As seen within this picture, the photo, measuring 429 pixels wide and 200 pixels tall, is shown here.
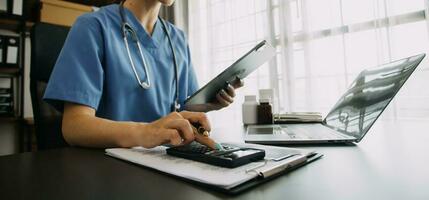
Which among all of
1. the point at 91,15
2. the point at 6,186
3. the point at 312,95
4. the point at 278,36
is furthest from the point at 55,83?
the point at 278,36

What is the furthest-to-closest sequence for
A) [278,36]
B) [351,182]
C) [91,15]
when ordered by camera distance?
[278,36]
[91,15]
[351,182]

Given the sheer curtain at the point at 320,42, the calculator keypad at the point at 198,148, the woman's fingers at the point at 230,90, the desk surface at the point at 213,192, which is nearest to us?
the desk surface at the point at 213,192

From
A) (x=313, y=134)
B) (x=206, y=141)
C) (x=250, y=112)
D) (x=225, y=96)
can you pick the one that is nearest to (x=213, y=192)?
(x=206, y=141)

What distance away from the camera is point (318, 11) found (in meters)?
1.56

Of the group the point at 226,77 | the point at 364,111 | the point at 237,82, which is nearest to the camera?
the point at 364,111

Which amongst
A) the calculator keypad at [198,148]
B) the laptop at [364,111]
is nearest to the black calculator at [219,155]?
the calculator keypad at [198,148]

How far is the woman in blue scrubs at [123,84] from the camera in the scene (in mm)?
475

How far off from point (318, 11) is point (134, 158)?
1.51m

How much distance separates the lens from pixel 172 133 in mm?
429

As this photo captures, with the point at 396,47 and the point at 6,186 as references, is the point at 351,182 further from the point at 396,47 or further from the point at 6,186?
the point at 396,47

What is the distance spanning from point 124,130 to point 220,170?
25 centimetres

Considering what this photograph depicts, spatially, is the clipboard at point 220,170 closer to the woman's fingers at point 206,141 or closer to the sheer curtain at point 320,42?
the woman's fingers at point 206,141

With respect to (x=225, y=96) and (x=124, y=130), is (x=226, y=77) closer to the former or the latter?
(x=225, y=96)

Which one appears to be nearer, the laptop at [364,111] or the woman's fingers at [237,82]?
the laptop at [364,111]
